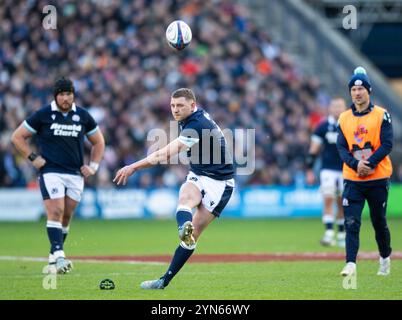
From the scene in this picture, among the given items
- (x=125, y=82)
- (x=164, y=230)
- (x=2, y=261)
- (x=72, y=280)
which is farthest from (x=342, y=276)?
(x=125, y=82)

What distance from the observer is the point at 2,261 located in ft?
50.7

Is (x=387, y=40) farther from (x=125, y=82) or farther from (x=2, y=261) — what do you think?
(x=2, y=261)

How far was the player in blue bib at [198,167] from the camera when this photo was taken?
37.3 feet

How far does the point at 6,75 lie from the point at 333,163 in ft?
45.1

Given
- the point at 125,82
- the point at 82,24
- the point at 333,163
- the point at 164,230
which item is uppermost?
the point at 82,24

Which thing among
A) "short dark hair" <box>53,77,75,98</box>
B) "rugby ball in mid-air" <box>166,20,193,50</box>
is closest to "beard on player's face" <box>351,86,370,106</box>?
"rugby ball in mid-air" <box>166,20,193,50</box>

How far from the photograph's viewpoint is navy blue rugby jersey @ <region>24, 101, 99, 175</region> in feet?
45.5

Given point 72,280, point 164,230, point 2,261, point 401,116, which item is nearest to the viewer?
point 72,280

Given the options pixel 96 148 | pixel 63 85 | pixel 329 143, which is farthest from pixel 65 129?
pixel 329 143

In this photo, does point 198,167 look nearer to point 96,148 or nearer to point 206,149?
point 206,149

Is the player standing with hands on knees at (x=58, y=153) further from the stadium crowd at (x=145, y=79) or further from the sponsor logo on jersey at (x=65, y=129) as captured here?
the stadium crowd at (x=145, y=79)

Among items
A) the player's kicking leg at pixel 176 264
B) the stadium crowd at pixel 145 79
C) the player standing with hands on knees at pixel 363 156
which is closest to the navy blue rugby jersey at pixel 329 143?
the player standing with hands on knees at pixel 363 156

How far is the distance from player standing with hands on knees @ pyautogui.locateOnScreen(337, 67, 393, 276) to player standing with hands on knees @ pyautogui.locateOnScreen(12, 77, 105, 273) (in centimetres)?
397
